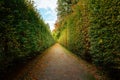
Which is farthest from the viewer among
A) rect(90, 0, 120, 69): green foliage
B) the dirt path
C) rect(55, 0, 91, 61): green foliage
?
rect(55, 0, 91, 61): green foliage

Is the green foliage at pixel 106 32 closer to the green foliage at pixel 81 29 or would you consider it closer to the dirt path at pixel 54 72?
the dirt path at pixel 54 72

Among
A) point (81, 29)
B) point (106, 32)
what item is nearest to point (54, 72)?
point (106, 32)

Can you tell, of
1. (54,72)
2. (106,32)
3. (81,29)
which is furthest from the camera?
(81,29)

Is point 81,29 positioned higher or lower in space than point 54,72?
higher

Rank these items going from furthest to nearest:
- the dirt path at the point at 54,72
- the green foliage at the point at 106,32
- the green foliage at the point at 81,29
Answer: the green foliage at the point at 81,29 → the dirt path at the point at 54,72 → the green foliage at the point at 106,32

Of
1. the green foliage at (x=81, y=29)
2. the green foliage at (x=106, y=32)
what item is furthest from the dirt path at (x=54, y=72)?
the green foliage at (x=81, y=29)

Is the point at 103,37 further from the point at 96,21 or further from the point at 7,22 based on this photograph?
the point at 7,22

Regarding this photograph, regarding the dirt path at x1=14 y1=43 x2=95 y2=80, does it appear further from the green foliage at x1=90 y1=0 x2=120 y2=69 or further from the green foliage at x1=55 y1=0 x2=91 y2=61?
the green foliage at x1=55 y1=0 x2=91 y2=61

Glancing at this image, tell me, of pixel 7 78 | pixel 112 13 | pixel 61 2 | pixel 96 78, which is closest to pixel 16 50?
pixel 7 78

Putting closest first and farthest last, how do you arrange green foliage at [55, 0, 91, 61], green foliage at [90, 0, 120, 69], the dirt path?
green foliage at [90, 0, 120, 69] < the dirt path < green foliage at [55, 0, 91, 61]

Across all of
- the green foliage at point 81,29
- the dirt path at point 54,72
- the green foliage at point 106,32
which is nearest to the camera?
the green foliage at point 106,32

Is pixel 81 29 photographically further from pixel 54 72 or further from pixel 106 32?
pixel 106 32

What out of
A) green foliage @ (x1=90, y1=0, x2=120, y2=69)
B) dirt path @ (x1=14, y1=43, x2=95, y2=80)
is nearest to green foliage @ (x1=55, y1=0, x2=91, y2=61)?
dirt path @ (x1=14, y1=43, x2=95, y2=80)

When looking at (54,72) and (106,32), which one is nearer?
(106,32)
